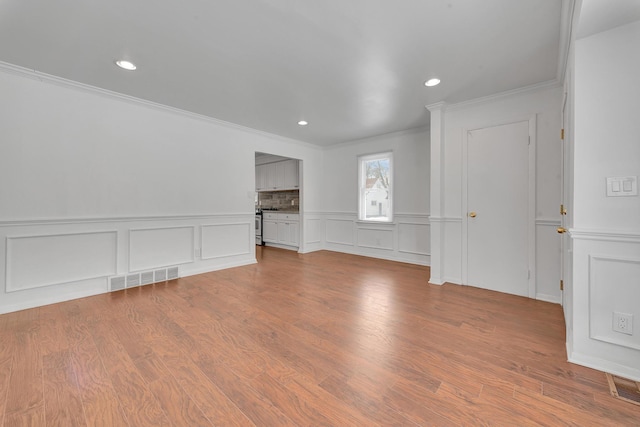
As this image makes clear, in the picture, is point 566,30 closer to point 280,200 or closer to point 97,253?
point 97,253

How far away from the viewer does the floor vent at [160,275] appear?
3587mm

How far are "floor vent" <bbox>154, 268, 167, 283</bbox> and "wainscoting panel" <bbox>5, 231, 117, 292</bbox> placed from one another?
0.49m

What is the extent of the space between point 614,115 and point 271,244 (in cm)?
626

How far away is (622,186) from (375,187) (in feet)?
12.8

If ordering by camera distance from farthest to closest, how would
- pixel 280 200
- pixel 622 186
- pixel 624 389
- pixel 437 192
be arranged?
pixel 280 200 → pixel 437 192 → pixel 622 186 → pixel 624 389

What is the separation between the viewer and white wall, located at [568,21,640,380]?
164cm

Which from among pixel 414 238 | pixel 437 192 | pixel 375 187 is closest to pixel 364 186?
pixel 375 187

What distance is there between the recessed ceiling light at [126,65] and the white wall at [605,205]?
3.69 meters

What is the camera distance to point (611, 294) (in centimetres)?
171

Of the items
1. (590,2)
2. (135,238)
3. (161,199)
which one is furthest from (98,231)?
(590,2)

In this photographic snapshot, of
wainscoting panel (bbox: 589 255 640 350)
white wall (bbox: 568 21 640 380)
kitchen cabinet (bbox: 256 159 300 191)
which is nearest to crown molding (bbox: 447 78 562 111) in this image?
white wall (bbox: 568 21 640 380)

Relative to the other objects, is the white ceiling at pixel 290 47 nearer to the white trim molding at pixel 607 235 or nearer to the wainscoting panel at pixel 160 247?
the white trim molding at pixel 607 235

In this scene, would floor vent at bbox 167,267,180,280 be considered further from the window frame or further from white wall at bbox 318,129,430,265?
the window frame

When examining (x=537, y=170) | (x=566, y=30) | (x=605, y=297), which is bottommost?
(x=605, y=297)
